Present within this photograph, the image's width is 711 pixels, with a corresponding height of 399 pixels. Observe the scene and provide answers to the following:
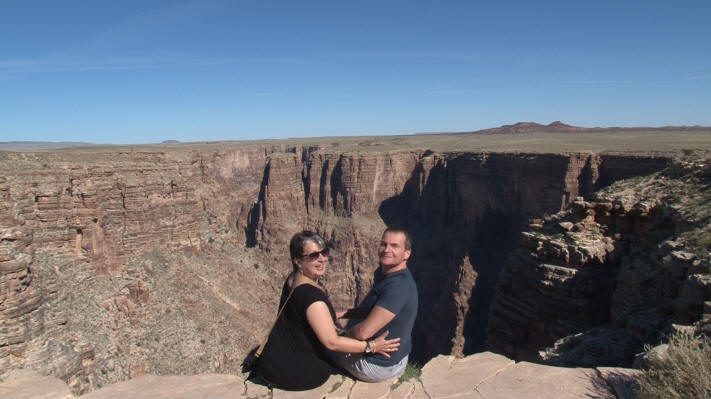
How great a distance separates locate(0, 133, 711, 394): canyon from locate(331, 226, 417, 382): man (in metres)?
5.12

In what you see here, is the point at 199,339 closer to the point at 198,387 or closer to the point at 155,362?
the point at 155,362

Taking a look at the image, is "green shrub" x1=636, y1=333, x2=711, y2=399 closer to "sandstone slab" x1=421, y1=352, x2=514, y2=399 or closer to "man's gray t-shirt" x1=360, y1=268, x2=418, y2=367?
"sandstone slab" x1=421, y1=352, x2=514, y2=399

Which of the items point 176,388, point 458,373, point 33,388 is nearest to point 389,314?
point 458,373

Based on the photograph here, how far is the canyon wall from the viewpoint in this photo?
20203 mm

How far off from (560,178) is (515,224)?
6781 mm

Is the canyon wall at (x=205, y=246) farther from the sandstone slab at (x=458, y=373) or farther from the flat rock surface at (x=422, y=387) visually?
the sandstone slab at (x=458, y=373)

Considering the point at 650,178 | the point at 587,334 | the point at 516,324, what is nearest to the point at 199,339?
the point at 516,324

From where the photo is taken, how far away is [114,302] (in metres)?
25.4

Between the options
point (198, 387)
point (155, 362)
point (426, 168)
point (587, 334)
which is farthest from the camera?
point (426, 168)

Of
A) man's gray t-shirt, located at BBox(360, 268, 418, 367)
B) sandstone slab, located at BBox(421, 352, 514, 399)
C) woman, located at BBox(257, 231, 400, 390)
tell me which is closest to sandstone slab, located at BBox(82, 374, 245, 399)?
woman, located at BBox(257, 231, 400, 390)

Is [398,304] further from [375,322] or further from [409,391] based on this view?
[409,391]

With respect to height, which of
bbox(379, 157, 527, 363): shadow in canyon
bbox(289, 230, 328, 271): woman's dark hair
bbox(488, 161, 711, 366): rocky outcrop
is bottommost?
bbox(379, 157, 527, 363): shadow in canyon

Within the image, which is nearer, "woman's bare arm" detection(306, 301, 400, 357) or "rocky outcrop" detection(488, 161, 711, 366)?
"woman's bare arm" detection(306, 301, 400, 357)

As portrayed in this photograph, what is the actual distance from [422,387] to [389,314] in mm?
1271
